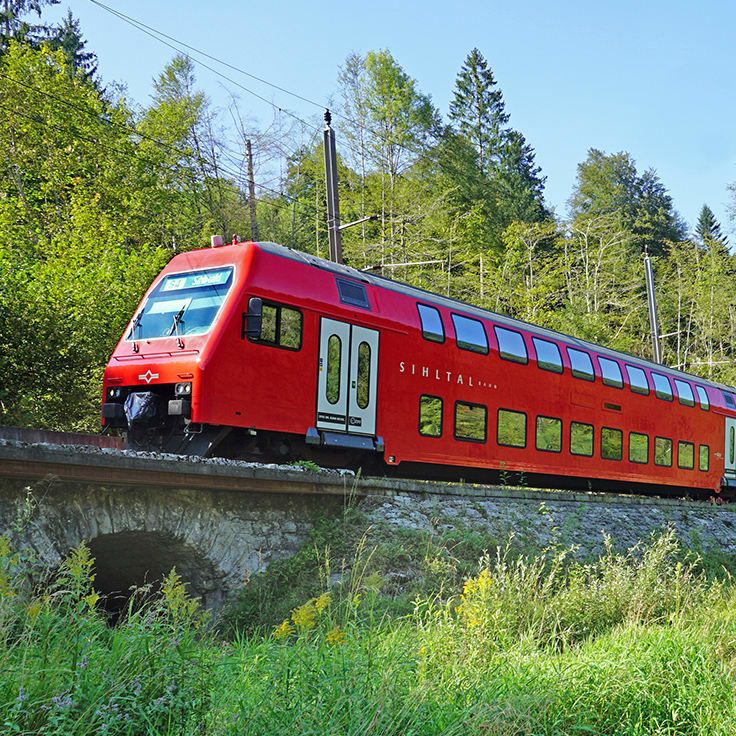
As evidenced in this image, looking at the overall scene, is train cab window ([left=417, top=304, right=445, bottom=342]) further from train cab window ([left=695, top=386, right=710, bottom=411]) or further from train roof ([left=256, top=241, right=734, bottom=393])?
train cab window ([left=695, top=386, right=710, bottom=411])

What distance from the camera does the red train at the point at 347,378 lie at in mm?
10984

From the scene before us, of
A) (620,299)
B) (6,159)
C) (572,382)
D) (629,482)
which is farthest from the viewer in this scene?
(620,299)

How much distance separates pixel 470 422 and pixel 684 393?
981 centimetres

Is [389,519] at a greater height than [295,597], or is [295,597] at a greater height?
[389,519]

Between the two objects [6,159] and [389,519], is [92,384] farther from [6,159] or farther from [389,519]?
[6,159]

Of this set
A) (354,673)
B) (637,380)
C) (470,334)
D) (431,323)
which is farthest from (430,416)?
(354,673)

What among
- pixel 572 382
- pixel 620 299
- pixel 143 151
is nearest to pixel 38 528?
pixel 572 382

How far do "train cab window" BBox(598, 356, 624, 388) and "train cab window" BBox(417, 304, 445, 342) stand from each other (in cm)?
573

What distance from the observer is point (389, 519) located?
12.2 meters

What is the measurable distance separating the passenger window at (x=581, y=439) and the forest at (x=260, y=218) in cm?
956

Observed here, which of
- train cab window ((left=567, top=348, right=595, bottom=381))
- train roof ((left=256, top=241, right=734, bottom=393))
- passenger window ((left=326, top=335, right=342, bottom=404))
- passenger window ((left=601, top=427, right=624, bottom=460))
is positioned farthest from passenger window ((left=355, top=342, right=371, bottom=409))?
passenger window ((left=601, top=427, right=624, bottom=460))

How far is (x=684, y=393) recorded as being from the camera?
73.4 ft

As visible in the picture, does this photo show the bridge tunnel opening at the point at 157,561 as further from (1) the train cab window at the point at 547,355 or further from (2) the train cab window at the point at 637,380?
(2) the train cab window at the point at 637,380

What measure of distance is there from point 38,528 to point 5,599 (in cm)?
370
